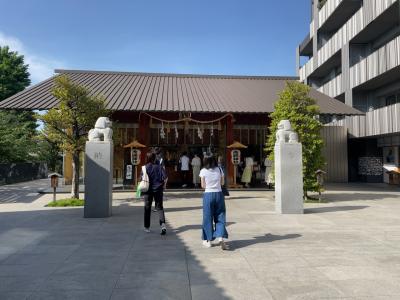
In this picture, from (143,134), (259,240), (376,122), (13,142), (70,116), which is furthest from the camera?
(13,142)

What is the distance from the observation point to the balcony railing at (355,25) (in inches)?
826

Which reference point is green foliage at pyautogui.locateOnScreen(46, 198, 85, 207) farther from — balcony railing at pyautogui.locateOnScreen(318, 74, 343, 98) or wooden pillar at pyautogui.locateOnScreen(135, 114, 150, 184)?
balcony railing at pyautogui.locateOnScreen(318, 74, 343, 98)

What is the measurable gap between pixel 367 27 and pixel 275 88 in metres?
7.14

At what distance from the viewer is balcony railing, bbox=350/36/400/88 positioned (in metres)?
19.5

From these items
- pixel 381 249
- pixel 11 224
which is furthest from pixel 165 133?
pixel 381 249

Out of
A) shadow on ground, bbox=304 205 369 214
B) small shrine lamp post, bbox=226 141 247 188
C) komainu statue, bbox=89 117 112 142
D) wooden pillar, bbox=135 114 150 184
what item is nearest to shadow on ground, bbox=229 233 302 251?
shadow on ground, bbox=304 205 369 214

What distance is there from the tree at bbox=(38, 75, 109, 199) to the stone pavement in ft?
10.2

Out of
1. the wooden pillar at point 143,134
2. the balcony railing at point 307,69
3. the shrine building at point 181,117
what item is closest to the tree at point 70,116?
the shrine building at point 181,117

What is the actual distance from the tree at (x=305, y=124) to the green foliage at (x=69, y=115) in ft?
24.7

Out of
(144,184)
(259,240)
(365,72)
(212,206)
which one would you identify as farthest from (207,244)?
(365,72)

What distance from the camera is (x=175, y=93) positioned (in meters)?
20.2

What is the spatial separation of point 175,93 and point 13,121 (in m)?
18.3

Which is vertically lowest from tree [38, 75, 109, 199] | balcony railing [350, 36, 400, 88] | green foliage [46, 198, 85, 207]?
green foliage [46, 198, 85, 207]

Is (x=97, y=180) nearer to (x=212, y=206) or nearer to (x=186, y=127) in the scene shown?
(x=212, y=206)
